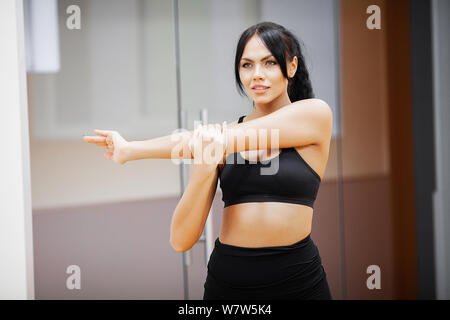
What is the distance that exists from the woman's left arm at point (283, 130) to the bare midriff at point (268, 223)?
126 millimetres

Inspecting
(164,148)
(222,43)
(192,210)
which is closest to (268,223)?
(192,210)

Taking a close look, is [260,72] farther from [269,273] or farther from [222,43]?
[222,43]

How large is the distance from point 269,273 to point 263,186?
0.18 m

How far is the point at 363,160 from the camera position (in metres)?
1.72

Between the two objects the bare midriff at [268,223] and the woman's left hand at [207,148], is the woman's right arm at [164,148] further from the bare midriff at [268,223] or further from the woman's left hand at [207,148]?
the bare midriff at [268,223]

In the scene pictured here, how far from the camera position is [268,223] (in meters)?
0.90

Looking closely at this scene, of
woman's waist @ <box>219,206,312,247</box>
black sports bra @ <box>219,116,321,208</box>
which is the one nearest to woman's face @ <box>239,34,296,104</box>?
black sports bra @ <box>219,116,321,208</box>

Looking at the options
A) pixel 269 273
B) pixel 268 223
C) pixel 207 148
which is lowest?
pixel 269 273

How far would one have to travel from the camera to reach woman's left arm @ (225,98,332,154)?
886 mm

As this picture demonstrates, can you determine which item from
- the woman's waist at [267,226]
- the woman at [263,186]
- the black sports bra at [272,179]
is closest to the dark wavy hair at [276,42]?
the woman at [263,186]

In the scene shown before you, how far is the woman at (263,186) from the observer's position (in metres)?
0.89

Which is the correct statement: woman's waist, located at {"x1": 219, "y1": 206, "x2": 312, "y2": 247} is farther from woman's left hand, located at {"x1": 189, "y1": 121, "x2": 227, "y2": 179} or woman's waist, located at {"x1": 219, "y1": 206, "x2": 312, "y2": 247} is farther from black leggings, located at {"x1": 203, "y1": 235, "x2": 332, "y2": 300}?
woman's left hand, located at {"x1": 189, "y1": 121, "x2": 227, "y2": 179}

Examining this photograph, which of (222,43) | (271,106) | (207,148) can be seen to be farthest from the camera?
(222,43)
